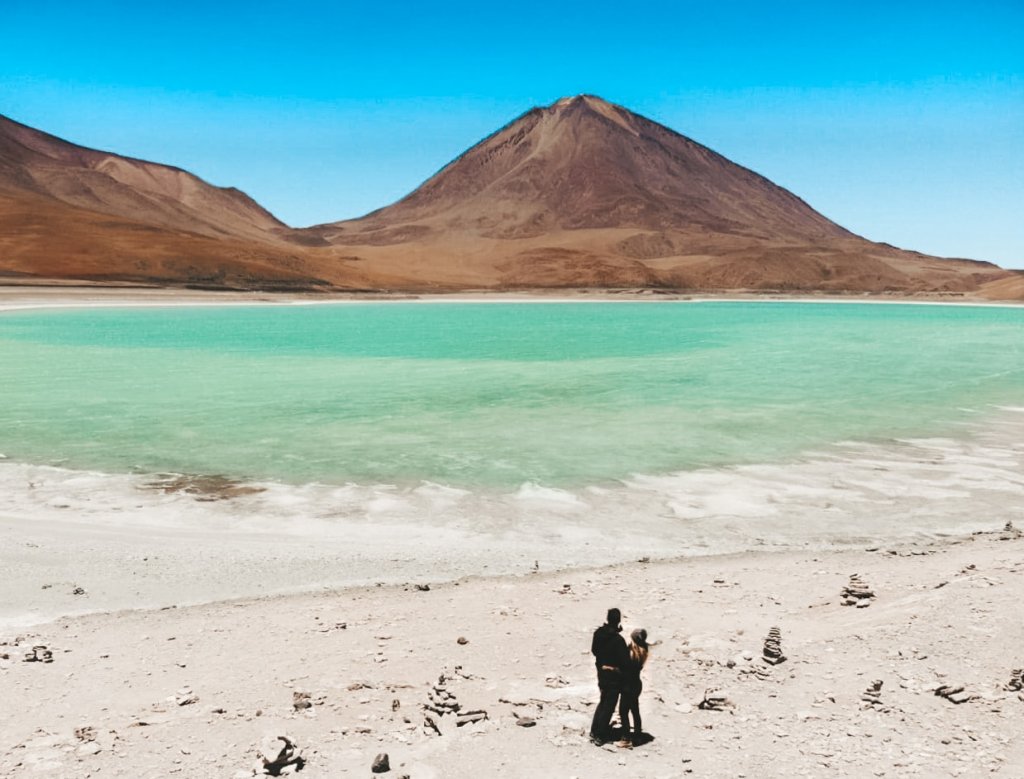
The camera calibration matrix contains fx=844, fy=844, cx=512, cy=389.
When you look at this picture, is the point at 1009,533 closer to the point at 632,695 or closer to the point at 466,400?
the point at 632,695

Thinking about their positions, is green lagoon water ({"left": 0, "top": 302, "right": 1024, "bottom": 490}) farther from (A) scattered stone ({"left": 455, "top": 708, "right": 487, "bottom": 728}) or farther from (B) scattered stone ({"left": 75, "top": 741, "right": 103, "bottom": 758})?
(B) scattered stone ({"left": 75, "top": 741, "right": 103, "bottom": 758})

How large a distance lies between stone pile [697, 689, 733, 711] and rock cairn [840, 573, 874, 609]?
199cm

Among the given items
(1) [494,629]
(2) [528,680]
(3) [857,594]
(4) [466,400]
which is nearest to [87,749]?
(2) [528,680]

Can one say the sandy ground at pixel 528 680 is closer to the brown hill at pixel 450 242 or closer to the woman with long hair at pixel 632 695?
the woman with long hair at pixel 632 695

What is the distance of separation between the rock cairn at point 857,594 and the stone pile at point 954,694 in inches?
58.1

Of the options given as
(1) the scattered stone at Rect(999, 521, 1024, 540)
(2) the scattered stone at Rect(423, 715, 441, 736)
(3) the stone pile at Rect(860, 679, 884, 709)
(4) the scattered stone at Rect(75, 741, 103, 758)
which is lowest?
(4) the scattered stone at Rect(75, 741, 103, 758)

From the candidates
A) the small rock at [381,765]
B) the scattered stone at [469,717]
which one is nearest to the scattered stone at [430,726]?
the scattered stone at [469,717]

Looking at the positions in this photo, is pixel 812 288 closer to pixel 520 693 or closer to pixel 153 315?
pixel 153 315

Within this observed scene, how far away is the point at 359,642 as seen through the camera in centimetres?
598

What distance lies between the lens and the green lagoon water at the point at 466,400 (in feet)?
41.7

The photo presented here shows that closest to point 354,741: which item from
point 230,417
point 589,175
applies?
point 230,417

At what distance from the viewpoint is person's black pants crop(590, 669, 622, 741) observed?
471 cm

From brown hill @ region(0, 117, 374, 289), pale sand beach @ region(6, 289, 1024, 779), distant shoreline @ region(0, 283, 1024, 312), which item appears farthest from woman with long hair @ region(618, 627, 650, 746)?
brown hill @ region(0, 117, 374, 289)

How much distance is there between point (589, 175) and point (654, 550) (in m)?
192
